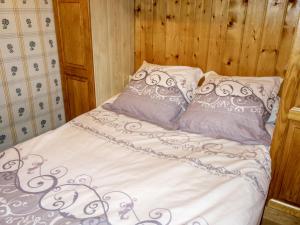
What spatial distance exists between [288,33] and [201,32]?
24.8 inches

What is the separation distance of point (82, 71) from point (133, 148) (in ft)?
3.38

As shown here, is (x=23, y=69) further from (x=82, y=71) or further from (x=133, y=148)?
(x=133, y=148)

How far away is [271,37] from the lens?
1.80m

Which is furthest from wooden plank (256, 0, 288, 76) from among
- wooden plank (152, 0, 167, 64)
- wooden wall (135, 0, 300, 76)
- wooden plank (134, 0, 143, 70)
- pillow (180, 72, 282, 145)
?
wooden plank (134, 0, 143, 70)

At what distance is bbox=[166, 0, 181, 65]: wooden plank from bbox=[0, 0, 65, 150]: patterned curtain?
1.04 meters

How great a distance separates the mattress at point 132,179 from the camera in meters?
1.04

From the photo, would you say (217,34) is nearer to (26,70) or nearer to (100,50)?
(100,50)

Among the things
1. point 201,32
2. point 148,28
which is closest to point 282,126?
point 201,32

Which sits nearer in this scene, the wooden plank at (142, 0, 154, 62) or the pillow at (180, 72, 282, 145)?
the pillow at (180, 72, 282, 145)

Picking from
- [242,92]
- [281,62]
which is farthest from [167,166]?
[281,62]

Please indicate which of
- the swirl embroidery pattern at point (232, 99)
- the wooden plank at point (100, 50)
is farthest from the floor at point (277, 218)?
the wooden plank at point (100, 50)

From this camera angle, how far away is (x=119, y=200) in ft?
3.62

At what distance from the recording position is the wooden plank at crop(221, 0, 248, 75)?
1861mm

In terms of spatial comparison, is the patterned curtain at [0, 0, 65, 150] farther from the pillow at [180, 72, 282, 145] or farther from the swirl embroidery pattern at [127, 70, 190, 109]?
the pillow at [180, 72, 282, 145]
